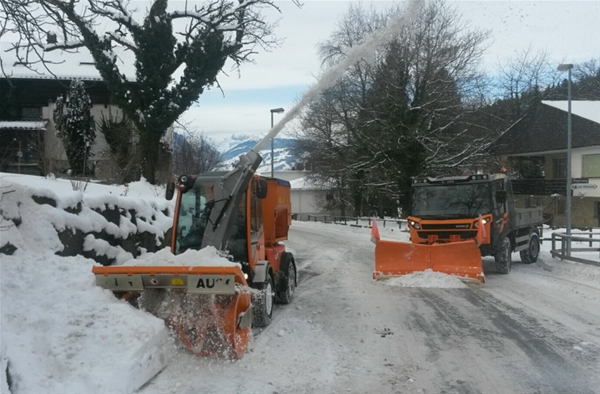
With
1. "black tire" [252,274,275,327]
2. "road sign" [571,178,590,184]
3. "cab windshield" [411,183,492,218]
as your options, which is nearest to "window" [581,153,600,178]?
"road sign" [571,178,590,184]

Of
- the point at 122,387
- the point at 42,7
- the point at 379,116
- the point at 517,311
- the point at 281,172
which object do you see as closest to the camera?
the point at 122,387

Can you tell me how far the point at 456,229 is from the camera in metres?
14.1

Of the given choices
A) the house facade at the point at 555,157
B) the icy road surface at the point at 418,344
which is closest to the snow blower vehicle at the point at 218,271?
the icy road surface at the point at 418,344

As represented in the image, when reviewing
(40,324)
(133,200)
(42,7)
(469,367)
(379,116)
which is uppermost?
(379,116)

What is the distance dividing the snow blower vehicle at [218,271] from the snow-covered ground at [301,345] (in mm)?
241

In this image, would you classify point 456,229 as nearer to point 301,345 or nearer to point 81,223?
point 301,345

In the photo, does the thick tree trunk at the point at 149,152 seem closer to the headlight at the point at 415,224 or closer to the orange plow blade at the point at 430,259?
the headlight at the point at 415,224

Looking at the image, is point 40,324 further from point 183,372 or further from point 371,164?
point 371,164

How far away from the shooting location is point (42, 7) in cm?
764

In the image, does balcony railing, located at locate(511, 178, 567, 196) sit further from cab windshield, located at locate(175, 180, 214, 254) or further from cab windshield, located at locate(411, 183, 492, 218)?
cab windshield, located at locate(175, 180, 214, 254)

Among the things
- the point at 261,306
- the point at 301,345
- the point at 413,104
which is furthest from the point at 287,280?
the point at 413,104

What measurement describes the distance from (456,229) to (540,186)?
2929 centimetres

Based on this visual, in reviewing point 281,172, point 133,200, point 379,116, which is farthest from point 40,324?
point 281,172

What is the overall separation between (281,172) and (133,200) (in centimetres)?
8051
